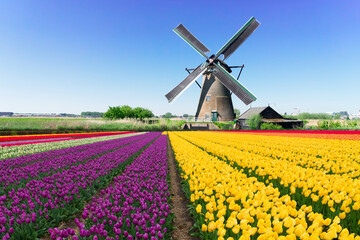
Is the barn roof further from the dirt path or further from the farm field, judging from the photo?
the dirt path

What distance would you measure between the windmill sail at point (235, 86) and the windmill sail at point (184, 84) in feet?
8.97

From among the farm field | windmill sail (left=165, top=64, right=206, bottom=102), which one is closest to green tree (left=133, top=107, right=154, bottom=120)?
windmill sail (left=165, top=64, right=206, bottom=102)

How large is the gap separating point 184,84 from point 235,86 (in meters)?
8.18

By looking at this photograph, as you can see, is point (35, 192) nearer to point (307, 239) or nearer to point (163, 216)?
point (163, 216)

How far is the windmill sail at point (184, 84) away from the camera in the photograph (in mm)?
32656

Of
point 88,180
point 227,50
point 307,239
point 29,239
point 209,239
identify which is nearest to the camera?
point 307,239

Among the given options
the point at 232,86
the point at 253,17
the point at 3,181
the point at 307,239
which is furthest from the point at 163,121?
the point at 307,239

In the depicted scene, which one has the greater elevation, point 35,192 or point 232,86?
point 232,86

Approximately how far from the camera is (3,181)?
4.88m

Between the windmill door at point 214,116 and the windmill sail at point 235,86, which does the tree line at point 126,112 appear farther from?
the windmill sail at point 235,86

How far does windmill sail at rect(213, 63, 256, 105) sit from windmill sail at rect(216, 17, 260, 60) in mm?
2521

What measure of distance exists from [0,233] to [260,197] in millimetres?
3496

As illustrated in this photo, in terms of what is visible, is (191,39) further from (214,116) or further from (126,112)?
(126,112)

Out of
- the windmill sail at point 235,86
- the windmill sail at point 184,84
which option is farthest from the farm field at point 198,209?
the windmill sail at point 184,84
